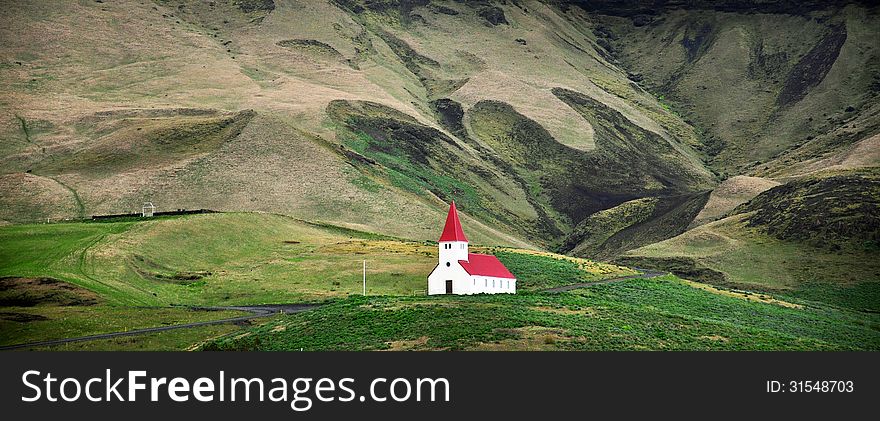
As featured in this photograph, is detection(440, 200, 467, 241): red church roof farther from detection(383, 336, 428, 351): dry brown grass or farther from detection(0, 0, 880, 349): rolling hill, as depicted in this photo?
detection(383, 336, 428, 351): dry brown grass

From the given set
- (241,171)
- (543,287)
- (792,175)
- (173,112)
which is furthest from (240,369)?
(792,175)

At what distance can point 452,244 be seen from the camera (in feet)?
262

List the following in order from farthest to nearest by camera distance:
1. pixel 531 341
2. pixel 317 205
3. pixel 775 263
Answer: pixel 317 205, pixel 775 263, pixel 531 341

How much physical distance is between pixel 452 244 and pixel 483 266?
371 cm

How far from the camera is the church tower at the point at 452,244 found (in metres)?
79.9

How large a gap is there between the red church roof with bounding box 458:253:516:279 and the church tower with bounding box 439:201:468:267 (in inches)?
23.3

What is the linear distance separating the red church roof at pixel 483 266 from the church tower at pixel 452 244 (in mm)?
591

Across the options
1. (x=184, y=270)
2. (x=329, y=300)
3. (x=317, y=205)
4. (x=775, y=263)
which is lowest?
(x=329, y=300)

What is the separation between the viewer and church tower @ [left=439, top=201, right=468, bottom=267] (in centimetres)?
7994

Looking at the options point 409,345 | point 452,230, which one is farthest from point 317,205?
point 409,345

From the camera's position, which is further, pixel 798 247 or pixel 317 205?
pixel 317 205

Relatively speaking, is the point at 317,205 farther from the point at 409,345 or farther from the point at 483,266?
the point at 409,345

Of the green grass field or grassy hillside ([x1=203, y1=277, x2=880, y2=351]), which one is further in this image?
the green grass field

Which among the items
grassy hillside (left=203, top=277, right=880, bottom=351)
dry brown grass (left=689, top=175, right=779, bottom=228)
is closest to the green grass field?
dry brown grass (left=689, top=175, right=779, bottom=228)
